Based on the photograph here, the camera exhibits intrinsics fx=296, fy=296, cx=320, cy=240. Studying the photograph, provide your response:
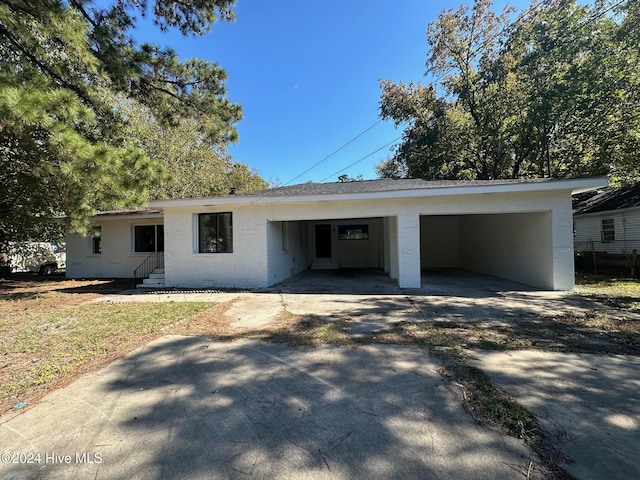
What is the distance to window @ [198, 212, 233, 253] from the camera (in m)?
9.65

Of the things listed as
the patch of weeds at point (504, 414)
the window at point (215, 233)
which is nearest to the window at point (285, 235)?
the window at point (215, 233)

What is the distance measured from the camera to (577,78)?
497 inches

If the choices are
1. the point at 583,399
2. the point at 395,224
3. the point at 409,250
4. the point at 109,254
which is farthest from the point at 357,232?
the point at 583,399

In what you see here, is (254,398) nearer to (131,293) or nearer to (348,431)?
(348,431)

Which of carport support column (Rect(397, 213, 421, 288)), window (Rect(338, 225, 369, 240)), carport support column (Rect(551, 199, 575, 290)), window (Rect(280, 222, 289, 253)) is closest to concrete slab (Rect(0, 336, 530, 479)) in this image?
carport support column (Rect(397, 213, 421, 288))

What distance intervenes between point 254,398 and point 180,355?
1.62m

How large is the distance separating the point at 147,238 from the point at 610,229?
65.6 feet

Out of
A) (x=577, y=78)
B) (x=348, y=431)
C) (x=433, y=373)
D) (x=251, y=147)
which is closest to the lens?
(x=348, y=431)

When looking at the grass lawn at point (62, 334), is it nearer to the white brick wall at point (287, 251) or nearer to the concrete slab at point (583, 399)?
the white brick wall at point (287, 251)

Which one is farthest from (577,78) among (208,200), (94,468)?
(94,468)

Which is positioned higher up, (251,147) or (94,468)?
(251,147)

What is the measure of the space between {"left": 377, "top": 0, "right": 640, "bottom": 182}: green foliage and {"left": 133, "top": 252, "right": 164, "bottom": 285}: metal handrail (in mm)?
15072

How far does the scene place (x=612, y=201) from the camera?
13109mm

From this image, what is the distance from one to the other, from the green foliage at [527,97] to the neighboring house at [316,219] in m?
6.30
